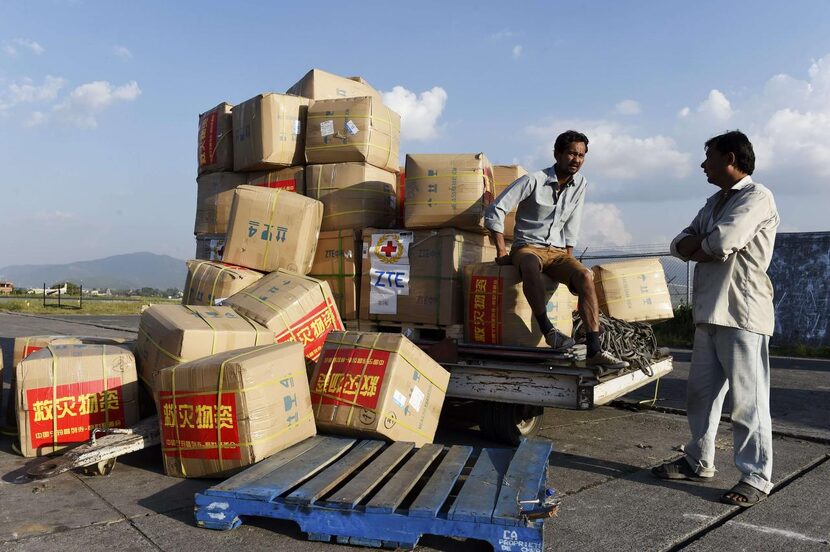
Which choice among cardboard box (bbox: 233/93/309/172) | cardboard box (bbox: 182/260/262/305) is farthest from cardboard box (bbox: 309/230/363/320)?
cardboard box (bbox: 233/93/309/172)

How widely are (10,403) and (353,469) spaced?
327cm

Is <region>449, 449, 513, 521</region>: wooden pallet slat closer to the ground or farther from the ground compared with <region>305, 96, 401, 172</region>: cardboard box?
closer to the ground

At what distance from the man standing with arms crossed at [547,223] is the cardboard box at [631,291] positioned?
0.65 meters

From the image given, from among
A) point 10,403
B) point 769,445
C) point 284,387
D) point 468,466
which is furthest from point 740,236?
point 10,403

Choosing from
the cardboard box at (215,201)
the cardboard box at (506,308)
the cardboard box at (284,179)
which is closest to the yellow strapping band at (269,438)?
the cardboard box at (506,308)

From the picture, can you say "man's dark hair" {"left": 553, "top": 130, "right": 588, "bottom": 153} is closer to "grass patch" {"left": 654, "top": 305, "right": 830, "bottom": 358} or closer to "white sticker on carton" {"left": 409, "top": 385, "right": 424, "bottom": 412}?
"white sticker on carton" {"left": 409, "top": 385, "right": 424, "bottom": 412}

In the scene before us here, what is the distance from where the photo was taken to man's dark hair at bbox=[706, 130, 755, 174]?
12.1ft

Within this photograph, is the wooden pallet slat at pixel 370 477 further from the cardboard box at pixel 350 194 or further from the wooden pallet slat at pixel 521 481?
the cardboard box at pixel 350 194

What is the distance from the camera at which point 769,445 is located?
350 centimetres

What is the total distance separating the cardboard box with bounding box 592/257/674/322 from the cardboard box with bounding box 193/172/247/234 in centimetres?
354

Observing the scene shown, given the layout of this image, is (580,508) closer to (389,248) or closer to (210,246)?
(389,248)

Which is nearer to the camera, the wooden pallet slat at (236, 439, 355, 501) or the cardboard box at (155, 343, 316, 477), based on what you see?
the wooden pallet slat at (236, 439, 355, 501)

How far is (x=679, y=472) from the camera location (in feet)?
12.6

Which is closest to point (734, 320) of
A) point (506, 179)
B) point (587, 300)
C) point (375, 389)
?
point (587, 300)
